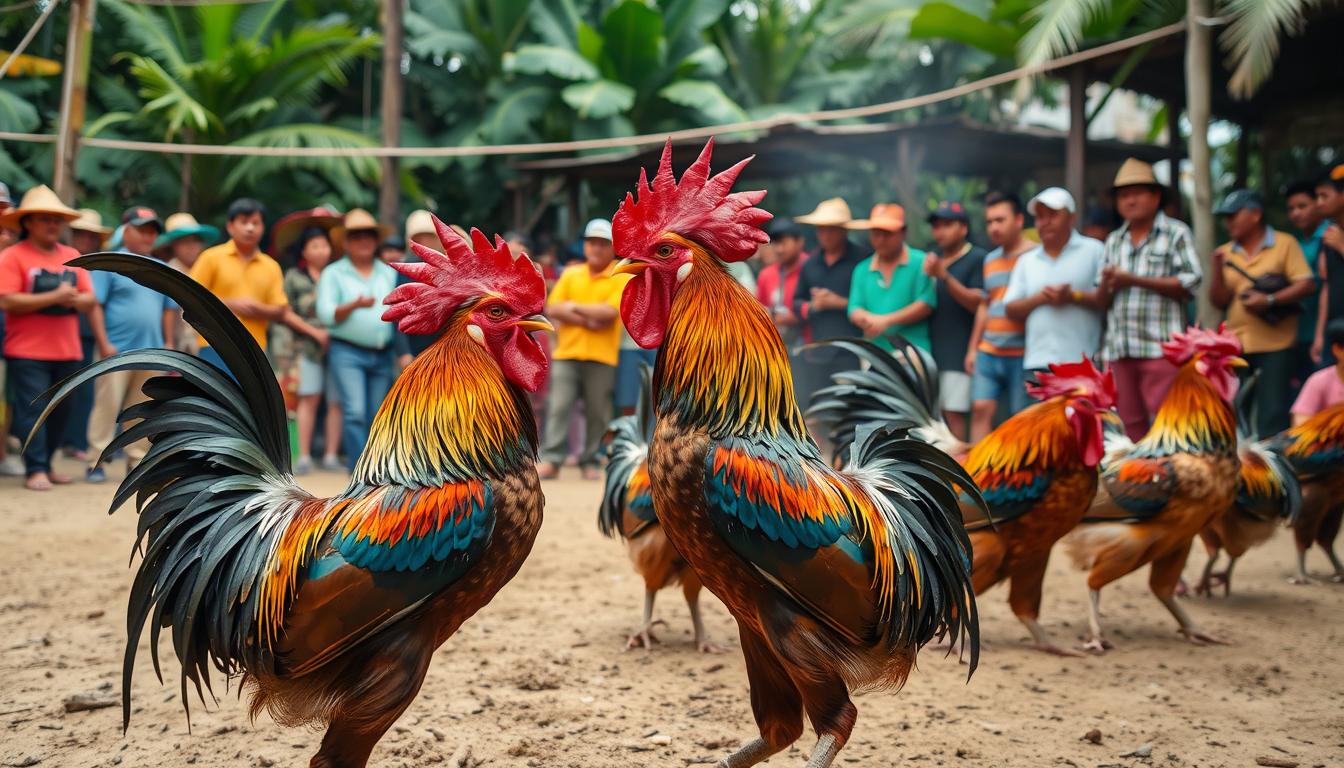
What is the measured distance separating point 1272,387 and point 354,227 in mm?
6985

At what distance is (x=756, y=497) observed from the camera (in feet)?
8.40

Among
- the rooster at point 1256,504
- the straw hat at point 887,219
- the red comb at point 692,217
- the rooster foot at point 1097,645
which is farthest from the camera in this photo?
the straw hat at point 887,219

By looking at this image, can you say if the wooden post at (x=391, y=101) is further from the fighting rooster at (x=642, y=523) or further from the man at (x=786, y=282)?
the fighting rooster at (x=642, y=523)

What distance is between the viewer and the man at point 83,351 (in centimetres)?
824

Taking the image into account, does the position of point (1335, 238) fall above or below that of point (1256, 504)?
above

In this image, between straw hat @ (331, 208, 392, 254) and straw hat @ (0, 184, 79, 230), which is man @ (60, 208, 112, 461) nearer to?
straw hat @ (0, 184, 79, 230)

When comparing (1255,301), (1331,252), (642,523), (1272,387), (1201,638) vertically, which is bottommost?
(1201,638)

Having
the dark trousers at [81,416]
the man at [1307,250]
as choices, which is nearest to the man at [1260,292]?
the man at [1307,250]

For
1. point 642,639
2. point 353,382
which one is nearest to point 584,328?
point 353,382

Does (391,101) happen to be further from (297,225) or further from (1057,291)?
(1057,291)

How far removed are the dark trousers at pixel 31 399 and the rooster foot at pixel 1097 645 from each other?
6.96 metres

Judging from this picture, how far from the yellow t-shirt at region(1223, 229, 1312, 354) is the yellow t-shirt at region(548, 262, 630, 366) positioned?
4717mm

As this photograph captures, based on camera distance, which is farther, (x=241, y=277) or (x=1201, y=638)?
(x=241, y=277)

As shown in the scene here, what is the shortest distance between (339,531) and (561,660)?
2001mm
